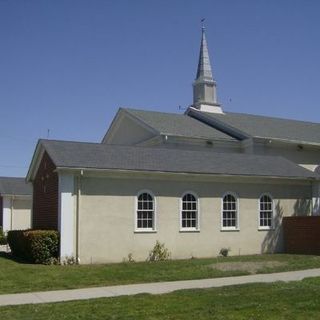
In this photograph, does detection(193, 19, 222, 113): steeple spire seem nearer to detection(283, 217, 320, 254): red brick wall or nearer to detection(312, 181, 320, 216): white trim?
detection(312, 181, 320, 216): white trim

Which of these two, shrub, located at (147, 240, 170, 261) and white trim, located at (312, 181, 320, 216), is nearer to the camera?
shrub, located at (147, 240, 170, 261)

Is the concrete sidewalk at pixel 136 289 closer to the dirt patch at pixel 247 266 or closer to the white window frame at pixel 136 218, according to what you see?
the dirt patch at pixel 247 266

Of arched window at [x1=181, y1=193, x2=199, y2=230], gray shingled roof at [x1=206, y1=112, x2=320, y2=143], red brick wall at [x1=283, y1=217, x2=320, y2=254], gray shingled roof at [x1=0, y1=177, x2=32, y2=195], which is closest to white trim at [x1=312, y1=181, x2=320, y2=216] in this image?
red brick wall at [x1=283, y1=217, x2=320, y2=254]

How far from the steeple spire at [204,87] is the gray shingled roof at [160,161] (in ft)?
47.2

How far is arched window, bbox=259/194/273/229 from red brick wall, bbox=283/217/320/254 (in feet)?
2.68

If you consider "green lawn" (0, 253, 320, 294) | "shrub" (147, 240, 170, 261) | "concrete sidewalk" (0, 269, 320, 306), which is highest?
"shrub" (147, 240, 170, 261)

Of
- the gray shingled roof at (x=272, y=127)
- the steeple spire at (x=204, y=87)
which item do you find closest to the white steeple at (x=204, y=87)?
the steeple spire at (x=204, y=87)

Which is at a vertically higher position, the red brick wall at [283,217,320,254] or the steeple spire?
the steeple spire

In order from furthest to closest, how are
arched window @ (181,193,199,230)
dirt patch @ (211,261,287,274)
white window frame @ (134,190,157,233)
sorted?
arched window @ (181,193,199,230), white window frame @ (134,190,157,233), dirt patch @ (211,261,287,274)

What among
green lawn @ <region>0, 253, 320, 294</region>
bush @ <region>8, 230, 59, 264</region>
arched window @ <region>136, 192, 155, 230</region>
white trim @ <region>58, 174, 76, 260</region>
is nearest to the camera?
Answer: green lawn @ <region>0, 253, 320, 294</region>

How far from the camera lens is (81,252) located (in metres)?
20.6

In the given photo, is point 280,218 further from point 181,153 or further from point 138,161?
point 138,161

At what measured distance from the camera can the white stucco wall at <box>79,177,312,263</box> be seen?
21031 mm

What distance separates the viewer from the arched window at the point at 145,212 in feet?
72.7
